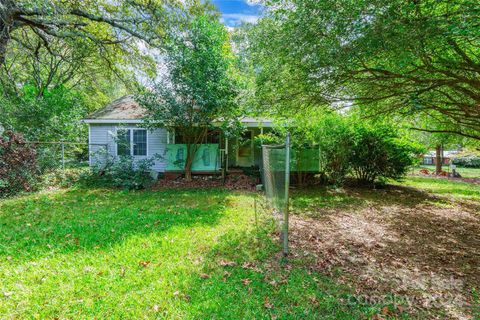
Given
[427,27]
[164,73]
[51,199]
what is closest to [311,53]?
[427,27]

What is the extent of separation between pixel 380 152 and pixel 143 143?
35.3ft

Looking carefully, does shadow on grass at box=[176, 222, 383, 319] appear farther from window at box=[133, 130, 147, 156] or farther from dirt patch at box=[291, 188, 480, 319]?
window at box=[133, 130, 147, 156]

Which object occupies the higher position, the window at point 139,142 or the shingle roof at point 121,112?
the shingle roof at point 121,112

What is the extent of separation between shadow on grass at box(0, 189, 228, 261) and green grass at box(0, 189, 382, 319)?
0.02 m

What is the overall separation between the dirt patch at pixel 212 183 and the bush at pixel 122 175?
663 mm

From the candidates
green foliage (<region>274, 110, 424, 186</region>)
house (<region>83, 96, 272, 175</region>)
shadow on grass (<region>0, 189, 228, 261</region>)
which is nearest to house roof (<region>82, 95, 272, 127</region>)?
house (<region>83, 96, 272, 175</region>)

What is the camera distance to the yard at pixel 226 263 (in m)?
2.69

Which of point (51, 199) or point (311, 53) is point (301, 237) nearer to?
point (311, 53)

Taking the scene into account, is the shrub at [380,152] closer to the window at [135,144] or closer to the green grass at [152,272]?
the green grass at [152,272]

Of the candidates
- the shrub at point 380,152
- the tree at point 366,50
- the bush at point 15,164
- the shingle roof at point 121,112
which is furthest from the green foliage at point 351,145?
the bush at point 15,164

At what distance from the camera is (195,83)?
29.2 feet

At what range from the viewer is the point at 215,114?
972 cm

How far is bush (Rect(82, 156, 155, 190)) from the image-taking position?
31.7ft

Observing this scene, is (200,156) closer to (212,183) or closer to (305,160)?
(212,183)
